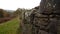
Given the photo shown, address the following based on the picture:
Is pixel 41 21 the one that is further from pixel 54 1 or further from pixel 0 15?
pixel 0 15

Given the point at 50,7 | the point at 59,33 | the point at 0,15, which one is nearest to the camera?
the point at 59,33

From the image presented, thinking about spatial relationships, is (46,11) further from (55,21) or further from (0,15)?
(0,15)

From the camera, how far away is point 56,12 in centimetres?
718

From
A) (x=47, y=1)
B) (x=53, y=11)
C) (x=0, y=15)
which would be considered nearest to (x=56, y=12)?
(x=53, y=11)

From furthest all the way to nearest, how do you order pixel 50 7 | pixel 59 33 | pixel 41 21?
pixel 41 21 < pixel 50 7 < pixel 59 33

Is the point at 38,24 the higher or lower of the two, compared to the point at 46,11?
lower

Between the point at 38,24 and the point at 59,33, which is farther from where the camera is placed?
the point at 38,24

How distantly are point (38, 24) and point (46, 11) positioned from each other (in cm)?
97

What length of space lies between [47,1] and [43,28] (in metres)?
1.10

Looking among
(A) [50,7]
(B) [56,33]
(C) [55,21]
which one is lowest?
(B) [56,33]

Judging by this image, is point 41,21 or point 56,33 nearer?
point 56,33

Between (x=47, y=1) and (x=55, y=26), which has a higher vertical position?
(x=47, y=1)

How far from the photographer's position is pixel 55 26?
693 cm

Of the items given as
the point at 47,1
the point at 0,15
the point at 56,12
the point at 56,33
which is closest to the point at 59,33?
the point at 56,33
